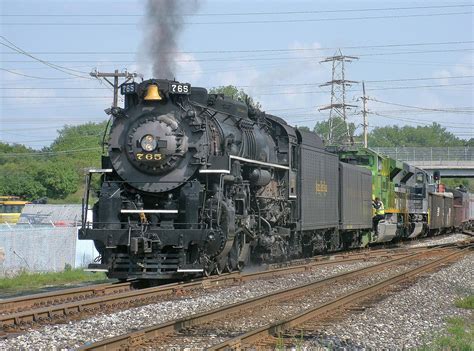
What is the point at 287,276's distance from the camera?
53.6 ft

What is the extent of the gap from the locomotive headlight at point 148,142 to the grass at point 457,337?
6674 millimetres

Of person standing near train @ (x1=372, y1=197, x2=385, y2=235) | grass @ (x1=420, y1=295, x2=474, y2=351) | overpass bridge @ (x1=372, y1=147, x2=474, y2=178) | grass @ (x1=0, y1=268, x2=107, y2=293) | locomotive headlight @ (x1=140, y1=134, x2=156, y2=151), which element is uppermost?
overpass bridge @ (x1=372, y1=147, x2=474, y2=178)

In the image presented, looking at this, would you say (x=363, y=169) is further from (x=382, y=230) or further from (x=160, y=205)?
(x=160, y=205)

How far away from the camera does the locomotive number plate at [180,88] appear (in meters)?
14.6

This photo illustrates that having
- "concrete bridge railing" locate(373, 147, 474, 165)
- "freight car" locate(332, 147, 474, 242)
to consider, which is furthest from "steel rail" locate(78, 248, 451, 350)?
"concrete bridge railing" locate(373, 147, 474, 165)

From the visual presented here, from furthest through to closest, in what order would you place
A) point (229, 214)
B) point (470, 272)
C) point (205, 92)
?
point (470, 272) → point (205, 92) → point (229, 214)

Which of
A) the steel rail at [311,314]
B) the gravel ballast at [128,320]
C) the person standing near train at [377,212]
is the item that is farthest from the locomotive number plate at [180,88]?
the person standing near train at [377,212]

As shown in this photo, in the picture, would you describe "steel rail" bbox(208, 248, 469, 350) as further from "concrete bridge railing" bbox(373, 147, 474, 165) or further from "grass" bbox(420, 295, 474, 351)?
"concrete bridge railing" bbox(373, 147, 474, 165)

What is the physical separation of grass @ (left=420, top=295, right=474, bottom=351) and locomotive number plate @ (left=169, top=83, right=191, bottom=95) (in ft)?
22.5

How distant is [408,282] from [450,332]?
20.4 ft

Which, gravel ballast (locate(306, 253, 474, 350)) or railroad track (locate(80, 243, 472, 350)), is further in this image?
gravel ballast (locate(306, 253, 474, 350))

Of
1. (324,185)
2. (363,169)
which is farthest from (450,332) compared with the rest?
(363,169)

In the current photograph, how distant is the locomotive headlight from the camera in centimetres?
1442

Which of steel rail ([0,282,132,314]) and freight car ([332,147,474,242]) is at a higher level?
freight car ([332,147,474,242])
